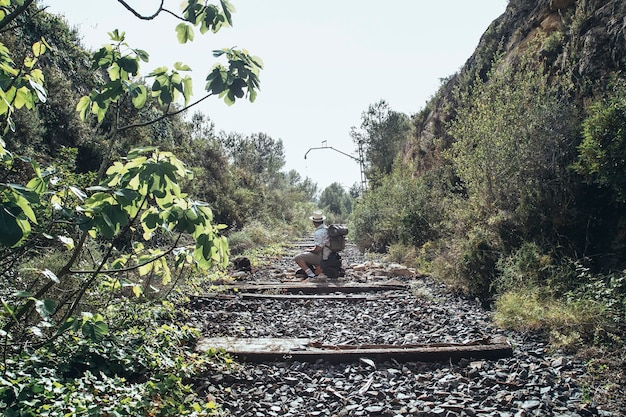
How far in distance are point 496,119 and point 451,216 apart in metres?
2.31

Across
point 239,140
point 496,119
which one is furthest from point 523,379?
point 239,140

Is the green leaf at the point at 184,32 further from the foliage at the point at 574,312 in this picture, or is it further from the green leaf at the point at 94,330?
the foliage at the point at 574,312

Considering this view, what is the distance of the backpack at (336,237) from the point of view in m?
8.84

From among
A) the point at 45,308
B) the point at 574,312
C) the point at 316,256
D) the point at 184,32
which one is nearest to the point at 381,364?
the point at 574,312

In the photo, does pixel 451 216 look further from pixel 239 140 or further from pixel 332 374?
pixel 239 140

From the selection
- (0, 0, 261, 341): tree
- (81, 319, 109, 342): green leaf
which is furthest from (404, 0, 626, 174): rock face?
(81, 319, 109, 342): green leaf

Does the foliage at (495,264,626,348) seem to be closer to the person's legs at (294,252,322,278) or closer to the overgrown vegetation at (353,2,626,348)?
the overgrown vegetation at (353,2,626,348)

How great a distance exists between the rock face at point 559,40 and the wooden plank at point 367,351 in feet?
14.5

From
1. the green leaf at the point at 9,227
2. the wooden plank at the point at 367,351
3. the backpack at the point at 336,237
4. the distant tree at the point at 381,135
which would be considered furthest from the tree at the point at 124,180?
the distant tree at the point at 381,135

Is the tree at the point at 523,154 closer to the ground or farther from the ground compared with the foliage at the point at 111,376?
farther from the ground

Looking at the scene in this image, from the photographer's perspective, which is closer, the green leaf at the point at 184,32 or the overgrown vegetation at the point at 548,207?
the green leaf at the point at 184,32

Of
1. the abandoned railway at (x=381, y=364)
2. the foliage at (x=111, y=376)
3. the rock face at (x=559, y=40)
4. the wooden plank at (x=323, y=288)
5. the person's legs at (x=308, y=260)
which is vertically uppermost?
the rock face at (x=559, y=40)

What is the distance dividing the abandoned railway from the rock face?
436cm

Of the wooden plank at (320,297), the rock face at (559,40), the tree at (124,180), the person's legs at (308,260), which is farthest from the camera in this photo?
the person's legs at (308,260)
